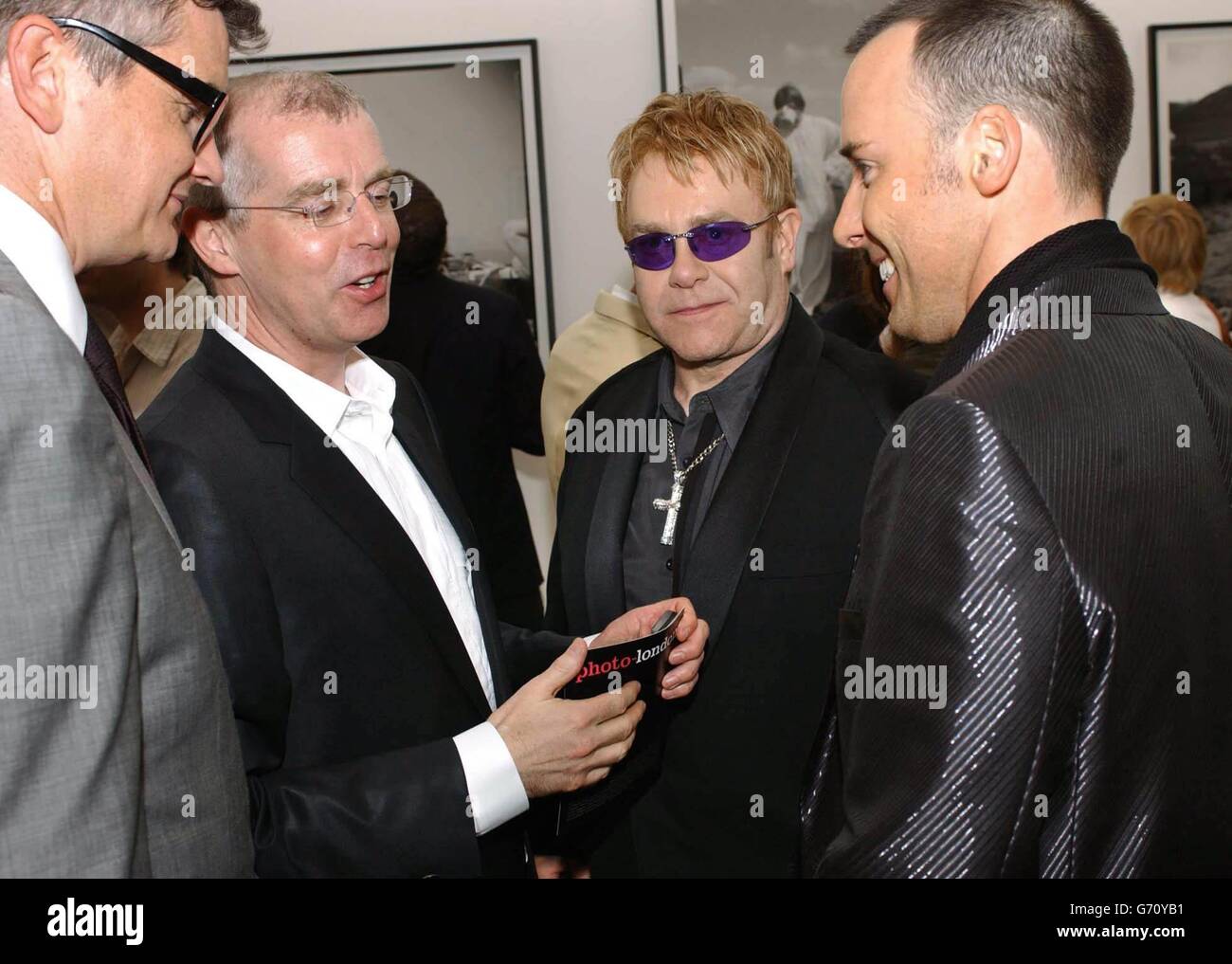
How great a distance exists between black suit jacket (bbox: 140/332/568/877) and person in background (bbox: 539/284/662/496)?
4.88 feet

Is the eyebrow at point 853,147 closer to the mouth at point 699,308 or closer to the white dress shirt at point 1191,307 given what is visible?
the mouth at point 699,308

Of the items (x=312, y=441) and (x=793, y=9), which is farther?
(x=793, y=9)

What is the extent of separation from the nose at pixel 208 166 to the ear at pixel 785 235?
115 centimetres

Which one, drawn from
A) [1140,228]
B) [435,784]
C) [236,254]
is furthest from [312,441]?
[1140,228]

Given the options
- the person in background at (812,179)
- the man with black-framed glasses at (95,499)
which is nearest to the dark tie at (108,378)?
the man with black-framed glasses at (95,499)

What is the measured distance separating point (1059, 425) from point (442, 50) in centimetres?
392

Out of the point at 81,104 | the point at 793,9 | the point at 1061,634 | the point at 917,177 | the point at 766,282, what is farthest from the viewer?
the point at 793,9

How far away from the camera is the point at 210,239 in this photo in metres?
1.86

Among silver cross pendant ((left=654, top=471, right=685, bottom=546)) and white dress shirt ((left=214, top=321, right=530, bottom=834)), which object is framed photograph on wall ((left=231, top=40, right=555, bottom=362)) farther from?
white dress shirt ((left=214, top=321, right=530, bottom=834))

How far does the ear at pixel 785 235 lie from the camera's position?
229cm

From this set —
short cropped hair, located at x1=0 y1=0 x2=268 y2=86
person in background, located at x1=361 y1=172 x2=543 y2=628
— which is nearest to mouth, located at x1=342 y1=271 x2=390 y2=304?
short cropped hair, located at x1=0 y1=0 x2=268 y2=86

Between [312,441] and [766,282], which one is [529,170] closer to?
[766,282]

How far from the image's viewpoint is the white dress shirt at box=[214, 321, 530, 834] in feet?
5.44

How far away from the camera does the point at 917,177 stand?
4.72 ft
